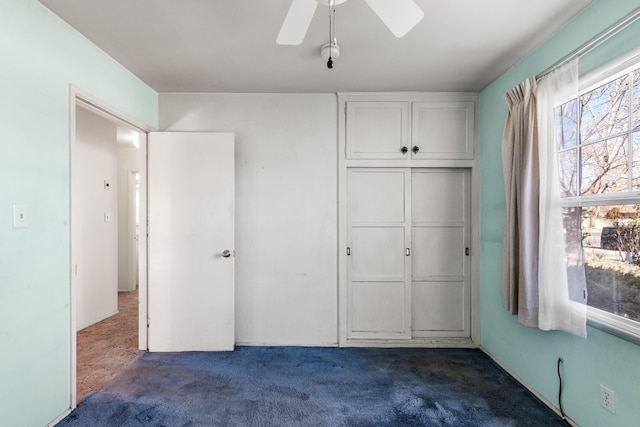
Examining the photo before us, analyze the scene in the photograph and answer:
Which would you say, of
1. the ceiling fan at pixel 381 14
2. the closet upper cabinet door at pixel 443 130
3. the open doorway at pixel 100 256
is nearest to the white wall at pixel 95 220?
the open doorway at pixel 100 256

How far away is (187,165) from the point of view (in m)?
2.71

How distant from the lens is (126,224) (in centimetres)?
477

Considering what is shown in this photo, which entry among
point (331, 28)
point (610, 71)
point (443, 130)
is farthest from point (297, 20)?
point (443, 130)

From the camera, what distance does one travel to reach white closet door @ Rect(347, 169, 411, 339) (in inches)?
114

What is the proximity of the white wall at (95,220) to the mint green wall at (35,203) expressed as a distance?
1.79 m

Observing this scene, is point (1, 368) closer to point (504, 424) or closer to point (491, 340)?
point (504, 424)

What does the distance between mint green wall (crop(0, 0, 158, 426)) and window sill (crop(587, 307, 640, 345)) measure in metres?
3.09

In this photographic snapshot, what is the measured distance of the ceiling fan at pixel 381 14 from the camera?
1199 mm

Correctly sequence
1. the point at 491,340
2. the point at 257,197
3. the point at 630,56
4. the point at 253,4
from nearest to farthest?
the point at 630,56, the point at 253,4, the point at 491,340, the point at 257,197

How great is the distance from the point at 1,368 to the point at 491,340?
3.34 metres

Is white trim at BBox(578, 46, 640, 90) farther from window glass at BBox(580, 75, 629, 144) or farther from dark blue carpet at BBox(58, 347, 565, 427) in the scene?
dark blue carpet at BBox(58, 347, 565, 427)

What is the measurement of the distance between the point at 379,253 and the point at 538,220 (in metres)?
1.33

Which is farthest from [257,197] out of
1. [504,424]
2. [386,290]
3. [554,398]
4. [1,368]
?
[554,398]

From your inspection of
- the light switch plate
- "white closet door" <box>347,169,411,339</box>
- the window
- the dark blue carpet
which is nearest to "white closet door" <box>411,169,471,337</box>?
"white closet door" <box>347,169,411,339</box>
